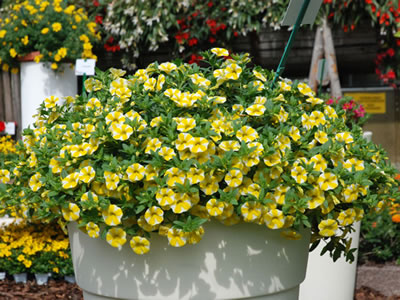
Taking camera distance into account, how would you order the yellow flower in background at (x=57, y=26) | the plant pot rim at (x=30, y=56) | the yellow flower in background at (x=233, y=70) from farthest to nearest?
the plant pot rim at (x=30, y=56)
the yellow flower in background at (x=57, y=26)
the yellow flower in background at (x=233, y=70)

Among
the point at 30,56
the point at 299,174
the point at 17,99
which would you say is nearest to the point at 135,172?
the point at 299,174

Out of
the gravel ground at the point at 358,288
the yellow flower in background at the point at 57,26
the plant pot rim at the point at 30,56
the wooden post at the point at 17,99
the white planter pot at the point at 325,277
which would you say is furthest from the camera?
the wooden post at the point at 17,99

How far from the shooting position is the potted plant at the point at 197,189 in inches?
51.3

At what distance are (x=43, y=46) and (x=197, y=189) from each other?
319 cm

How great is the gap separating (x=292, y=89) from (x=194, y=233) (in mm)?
573

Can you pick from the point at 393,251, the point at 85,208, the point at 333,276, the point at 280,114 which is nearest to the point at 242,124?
the point at 280,114

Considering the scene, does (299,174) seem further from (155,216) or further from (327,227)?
(155,216)

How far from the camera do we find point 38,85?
4.29 m

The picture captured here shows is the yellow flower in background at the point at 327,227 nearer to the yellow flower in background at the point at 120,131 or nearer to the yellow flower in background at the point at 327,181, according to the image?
the yellow flower in background at the point at 327,181

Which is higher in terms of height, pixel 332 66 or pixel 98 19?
pixel 98 19

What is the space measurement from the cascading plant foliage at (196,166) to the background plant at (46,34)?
2762 millimetres

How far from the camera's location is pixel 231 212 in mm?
1305

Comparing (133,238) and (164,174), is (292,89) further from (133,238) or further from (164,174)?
(133,238)

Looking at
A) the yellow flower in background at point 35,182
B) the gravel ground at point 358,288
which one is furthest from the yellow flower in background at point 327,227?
the gravel ground at point 358,288
